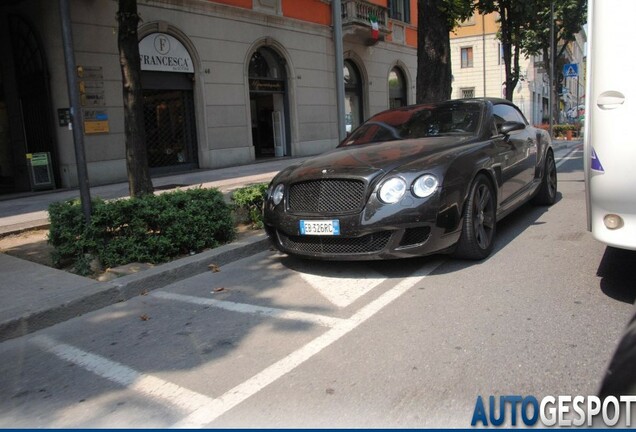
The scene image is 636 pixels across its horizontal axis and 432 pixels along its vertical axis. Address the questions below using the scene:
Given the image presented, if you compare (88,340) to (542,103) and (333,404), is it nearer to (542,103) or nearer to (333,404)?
(333,404)

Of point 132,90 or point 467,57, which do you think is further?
point 467,57

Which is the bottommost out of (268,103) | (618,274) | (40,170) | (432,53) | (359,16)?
(618,274)

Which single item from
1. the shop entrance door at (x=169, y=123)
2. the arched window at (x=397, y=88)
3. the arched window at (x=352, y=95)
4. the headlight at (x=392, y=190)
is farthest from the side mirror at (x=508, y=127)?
the arched window at (x=397, y=88)

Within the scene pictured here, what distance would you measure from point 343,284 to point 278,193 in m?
1.17

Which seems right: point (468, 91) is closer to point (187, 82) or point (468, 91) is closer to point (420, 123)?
point (187, 82)

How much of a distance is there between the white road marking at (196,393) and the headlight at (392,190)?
81 centimetres

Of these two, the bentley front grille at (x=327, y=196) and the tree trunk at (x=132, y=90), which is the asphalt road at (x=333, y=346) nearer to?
the bentley front grille at (x=327, y=196)

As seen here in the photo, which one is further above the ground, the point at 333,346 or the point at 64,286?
the point at 64,286

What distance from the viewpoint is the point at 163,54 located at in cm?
1468

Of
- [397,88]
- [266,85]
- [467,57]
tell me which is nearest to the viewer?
[266,85]

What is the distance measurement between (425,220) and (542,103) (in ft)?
183

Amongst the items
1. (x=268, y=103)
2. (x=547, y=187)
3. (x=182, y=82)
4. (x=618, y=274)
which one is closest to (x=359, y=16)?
(x=268, y=103)

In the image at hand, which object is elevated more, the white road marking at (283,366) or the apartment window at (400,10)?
the apartment window at (400,10)

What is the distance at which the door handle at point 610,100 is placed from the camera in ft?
11.2
